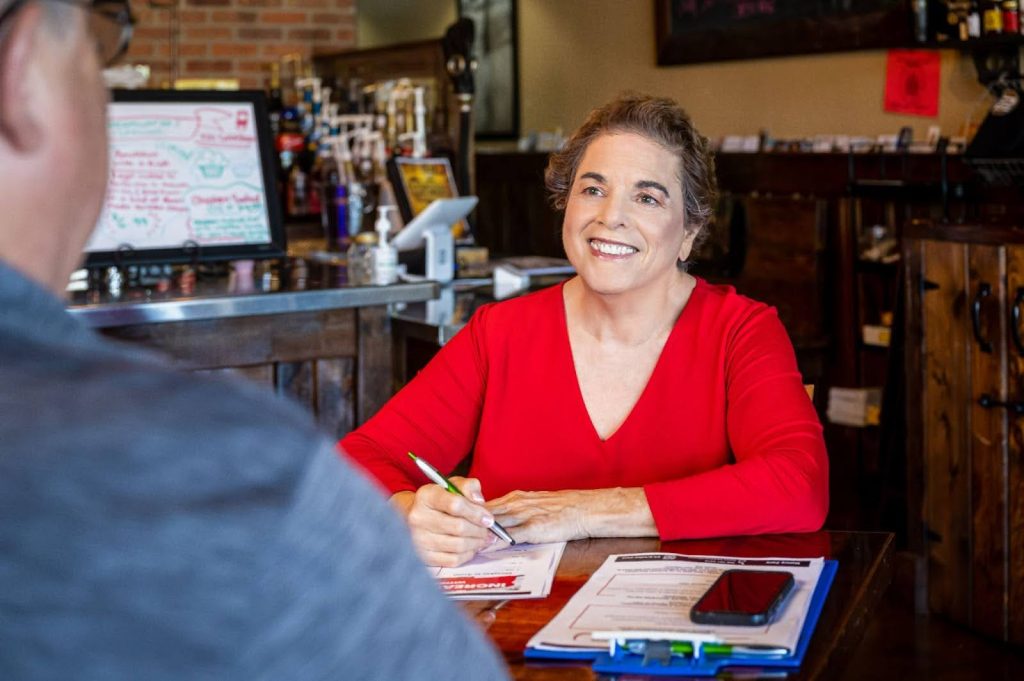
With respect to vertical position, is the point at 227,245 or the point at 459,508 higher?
the point at 227,245

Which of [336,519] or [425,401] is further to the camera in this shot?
[425,401]

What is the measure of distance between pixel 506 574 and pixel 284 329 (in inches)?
74.9

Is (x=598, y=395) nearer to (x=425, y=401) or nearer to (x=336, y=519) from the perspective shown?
(x=425, y=401)

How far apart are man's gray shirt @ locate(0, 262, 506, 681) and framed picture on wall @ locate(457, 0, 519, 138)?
6907mm

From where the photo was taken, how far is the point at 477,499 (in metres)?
1.73

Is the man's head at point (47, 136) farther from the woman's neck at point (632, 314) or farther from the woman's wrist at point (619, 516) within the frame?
the woman's neck at point (632, 314)

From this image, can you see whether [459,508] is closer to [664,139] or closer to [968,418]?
[664,139]

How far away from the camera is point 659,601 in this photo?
1.36 meters

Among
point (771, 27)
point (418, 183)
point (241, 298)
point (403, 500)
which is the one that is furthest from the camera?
point (771, 27)

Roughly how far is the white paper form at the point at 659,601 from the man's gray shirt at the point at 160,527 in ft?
2.49

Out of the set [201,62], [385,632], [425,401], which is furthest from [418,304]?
[201,62]

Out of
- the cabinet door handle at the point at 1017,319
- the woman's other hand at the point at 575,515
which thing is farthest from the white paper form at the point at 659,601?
the cabinet door handle at the point at 1017,319

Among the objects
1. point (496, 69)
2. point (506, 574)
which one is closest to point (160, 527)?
point (506, 574)

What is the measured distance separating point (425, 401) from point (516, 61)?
5428 millimetres
